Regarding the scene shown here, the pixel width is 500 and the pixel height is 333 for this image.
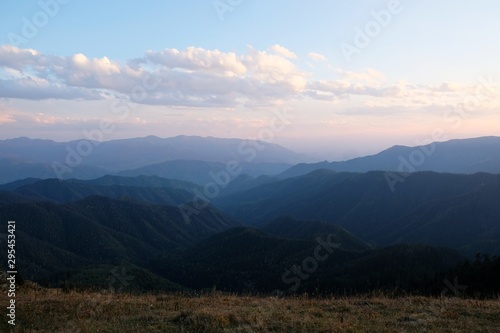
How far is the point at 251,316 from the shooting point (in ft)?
43.3

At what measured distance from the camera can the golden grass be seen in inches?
479

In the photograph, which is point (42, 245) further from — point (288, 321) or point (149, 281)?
point (288, 321)

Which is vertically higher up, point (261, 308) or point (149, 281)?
point (261, 308)

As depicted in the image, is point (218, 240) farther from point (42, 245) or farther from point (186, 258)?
point (42, 245)

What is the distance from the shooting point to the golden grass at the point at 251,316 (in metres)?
12.2

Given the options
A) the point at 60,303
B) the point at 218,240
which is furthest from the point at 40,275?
the point at 60,303

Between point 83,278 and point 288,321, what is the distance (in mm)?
94554

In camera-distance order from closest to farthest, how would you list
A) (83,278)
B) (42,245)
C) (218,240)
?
(83,278)
(42,245)
(218,240)

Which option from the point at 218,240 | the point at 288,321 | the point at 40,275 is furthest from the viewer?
the point at 218,240

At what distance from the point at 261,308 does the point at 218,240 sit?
577ft

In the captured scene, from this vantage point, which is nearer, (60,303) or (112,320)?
(112,320)

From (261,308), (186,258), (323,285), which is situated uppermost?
(261,308)

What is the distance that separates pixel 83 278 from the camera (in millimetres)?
94500

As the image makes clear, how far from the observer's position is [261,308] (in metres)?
14.9
